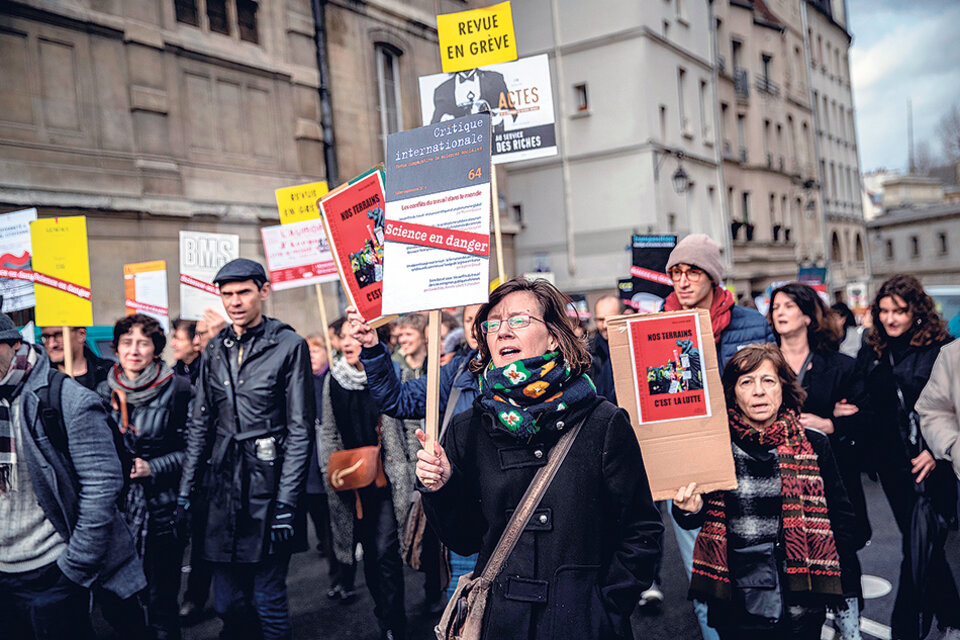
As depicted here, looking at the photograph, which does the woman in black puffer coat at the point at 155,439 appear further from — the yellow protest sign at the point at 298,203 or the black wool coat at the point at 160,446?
the yellow protest sign at the point at 298,203

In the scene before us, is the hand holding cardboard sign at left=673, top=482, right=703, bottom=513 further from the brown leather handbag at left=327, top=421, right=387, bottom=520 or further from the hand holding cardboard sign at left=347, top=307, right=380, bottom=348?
the brown leather handbag at left=327, top=421, right=387, bottom=520

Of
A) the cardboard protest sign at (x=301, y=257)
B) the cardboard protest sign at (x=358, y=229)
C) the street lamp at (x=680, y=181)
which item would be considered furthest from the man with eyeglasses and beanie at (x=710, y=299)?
the street lamp at (x=680, y=181)

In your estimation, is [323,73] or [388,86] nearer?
[323,73]

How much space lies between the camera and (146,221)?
1288 centimetres

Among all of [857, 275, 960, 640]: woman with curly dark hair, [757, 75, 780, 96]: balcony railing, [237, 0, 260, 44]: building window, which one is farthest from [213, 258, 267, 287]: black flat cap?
[757, 75, 780, 96]: balcony railing

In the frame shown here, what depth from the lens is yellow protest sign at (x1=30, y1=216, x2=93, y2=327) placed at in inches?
226

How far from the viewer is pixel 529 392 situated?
2594 mm

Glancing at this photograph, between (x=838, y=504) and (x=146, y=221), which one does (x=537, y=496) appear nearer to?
(x=838, y=504)

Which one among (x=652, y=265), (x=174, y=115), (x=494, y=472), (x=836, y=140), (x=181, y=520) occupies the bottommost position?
(x=181, y=520)

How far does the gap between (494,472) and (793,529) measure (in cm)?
157

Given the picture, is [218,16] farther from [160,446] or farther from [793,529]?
[793,529]

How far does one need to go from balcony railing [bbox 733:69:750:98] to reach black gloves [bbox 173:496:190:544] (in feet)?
117

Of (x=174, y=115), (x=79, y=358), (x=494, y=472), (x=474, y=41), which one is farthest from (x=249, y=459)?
(x=174, y=115)

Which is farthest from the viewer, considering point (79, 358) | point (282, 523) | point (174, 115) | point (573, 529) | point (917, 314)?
point (174, 115)
